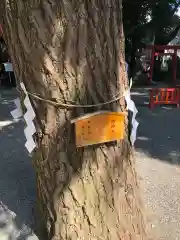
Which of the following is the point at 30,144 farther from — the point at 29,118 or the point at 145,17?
the point at 145,17

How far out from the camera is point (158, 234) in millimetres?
2957

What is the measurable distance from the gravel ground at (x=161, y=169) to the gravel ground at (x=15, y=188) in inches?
50.1

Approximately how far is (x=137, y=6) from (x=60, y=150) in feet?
43.8

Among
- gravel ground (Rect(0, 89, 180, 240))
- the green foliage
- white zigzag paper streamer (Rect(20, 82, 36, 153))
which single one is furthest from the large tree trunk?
the green foliage

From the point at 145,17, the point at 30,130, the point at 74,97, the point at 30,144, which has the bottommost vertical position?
the point at 30,144

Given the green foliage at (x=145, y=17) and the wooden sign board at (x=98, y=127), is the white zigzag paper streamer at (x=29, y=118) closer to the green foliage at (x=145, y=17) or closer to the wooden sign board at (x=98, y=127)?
the wooden sign board at (x=98, y=127)

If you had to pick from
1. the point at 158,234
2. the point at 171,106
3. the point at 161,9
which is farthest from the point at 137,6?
the point at 158,234

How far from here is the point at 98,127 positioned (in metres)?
2.02

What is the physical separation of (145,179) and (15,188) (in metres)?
1.66

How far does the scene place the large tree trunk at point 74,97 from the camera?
1.89 meters

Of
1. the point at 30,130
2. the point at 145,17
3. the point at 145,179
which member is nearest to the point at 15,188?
the point at 145,179

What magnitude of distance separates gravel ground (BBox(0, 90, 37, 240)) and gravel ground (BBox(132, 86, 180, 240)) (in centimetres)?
127

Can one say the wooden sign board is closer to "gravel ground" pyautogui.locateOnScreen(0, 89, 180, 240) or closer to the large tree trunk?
the large tree trunk

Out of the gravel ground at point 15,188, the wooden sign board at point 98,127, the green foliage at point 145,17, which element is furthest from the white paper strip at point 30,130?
the green foliage at point 145,17
